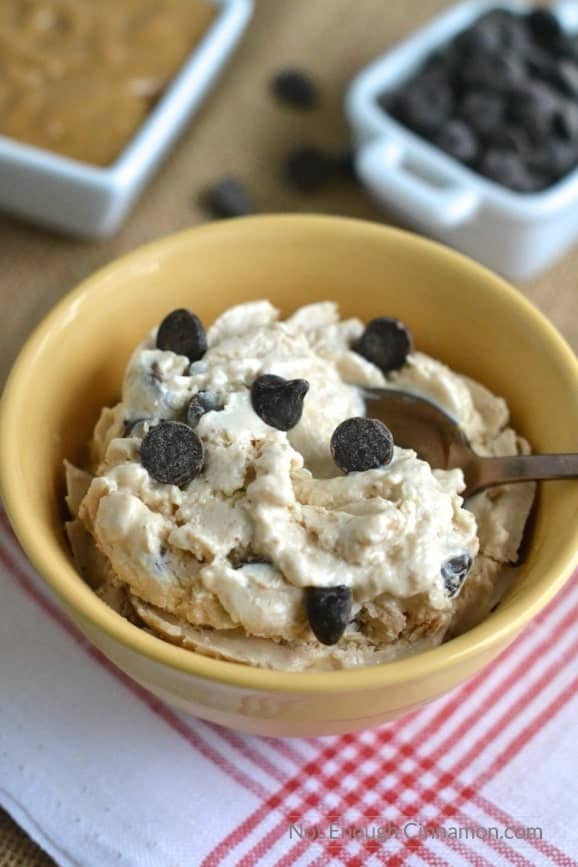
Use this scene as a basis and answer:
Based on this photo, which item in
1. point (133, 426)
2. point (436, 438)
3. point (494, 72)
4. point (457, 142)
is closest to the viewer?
point (133, 426)

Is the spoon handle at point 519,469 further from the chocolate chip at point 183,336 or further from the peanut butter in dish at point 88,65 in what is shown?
the peanut butter in dish at point 88,65

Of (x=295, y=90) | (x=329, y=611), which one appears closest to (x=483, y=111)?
(x=295, y=90)

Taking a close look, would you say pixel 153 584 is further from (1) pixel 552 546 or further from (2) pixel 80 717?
(1) pixel 552 546

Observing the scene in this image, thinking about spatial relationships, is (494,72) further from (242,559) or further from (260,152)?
(242,559)

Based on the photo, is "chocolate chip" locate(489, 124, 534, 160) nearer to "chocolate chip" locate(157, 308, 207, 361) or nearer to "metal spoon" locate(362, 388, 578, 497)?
"metal spoon" locate(362, 388, 578, 497)

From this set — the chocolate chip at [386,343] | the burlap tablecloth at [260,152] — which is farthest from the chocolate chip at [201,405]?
the burlap tablecloth at [260,152]

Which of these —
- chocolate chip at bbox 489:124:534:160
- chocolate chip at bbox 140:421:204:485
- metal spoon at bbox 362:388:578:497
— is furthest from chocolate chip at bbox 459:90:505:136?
chocolate chip at bbox 140:421:204:485
